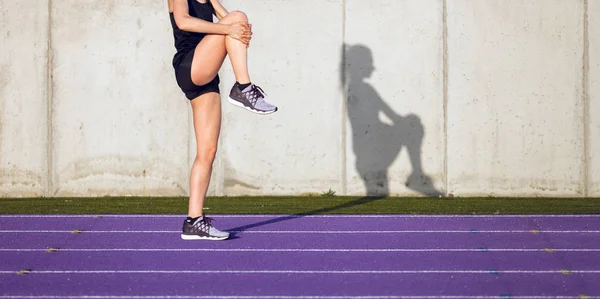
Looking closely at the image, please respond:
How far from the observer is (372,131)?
10383 mm

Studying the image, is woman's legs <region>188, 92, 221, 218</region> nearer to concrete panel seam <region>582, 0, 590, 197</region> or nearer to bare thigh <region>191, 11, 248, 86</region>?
bare thigh <region>191, 11, 248, 86</region>

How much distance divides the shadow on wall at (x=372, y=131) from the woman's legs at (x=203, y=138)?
4.49 meters

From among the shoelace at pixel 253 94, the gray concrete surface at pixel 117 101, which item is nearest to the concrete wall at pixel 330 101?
the gray concrete surface at pixel 117 101

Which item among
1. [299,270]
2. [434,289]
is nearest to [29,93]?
[299,270]

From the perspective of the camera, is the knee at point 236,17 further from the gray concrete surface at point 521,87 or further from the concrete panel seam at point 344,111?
the gray concrete surface at point 521,87

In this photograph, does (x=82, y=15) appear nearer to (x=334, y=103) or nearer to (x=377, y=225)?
(x=334, y=103)

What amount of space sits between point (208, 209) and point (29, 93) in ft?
9.54

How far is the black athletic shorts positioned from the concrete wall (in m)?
4.36

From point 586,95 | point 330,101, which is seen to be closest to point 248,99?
point 330,101

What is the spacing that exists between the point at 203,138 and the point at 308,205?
10.4 ft

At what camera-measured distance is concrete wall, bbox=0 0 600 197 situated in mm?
10328

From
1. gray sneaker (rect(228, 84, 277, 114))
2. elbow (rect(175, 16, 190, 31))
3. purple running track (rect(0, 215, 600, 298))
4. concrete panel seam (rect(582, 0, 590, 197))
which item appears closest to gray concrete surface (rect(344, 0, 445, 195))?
concrete panel seam (rect(582, 0, 590, 197))

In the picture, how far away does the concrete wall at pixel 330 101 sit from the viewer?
33.9ft

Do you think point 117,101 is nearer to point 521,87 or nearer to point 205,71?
point 521,87
